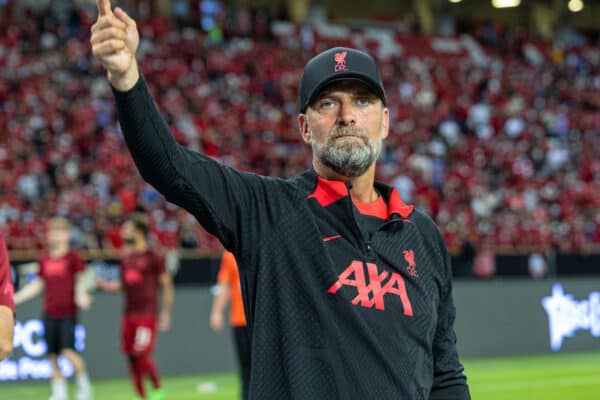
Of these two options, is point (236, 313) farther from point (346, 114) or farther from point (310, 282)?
point (310, 282)

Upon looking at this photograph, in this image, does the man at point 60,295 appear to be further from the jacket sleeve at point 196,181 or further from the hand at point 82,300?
the jacket sleeve at point 196,181

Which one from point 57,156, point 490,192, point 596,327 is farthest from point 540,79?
point 57,156

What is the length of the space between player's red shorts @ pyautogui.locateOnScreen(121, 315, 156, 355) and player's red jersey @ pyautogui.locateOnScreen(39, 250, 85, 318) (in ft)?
2.43

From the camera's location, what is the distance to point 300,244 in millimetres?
2891

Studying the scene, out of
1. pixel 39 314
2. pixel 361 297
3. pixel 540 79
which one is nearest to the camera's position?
pixel 361 297

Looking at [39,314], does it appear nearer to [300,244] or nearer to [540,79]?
[300,244]

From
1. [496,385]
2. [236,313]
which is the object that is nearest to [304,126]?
[236,313]

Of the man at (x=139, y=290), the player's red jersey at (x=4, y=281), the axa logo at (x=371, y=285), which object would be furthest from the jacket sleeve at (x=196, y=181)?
the man at (x=139, y=290)

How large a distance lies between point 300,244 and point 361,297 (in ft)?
0.75

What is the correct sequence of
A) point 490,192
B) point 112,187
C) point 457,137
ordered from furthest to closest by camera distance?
1. point 457,137
2. point 490,192
3. point 112,187

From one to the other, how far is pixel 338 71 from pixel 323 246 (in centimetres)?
54

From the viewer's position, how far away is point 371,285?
289 cm

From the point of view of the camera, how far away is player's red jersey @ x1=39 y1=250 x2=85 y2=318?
12.0 metres

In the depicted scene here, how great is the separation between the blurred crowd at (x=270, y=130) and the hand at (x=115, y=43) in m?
15.1
